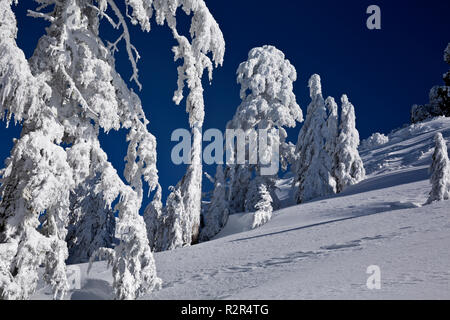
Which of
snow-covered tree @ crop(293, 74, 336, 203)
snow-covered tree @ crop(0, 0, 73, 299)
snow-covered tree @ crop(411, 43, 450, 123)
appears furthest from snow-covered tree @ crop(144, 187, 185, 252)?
snow-covered tree @ crop(411, 43, 450, 123)

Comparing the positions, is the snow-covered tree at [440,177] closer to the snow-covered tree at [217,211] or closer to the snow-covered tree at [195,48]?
the snow-covered tree at [195,48]

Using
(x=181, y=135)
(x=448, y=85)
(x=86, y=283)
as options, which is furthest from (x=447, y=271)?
(x=448, y=85)

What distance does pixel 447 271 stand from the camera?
4754 mm

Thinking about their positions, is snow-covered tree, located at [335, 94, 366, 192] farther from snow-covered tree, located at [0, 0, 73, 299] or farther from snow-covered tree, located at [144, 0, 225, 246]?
Result: snow-covered tree, located at [0, 0, 73, 299]

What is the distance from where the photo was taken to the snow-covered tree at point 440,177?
13.8 meters

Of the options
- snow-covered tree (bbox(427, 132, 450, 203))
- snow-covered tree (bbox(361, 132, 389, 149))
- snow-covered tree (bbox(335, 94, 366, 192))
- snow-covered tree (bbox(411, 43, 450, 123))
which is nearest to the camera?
snow-covered tree (bbox(427, 132, 450, 203))

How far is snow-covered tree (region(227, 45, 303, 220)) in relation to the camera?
90.7 ft

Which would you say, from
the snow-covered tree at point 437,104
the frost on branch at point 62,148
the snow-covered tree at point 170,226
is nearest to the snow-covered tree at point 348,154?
the snow-covered tree at point 170,226

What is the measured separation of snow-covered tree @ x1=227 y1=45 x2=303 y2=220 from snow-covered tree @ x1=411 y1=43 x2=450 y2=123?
30.8 m

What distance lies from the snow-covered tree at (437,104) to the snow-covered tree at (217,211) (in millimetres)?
37750

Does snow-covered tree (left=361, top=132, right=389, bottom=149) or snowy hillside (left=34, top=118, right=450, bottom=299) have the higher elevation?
snow-covered tree (left=361, top=132, right=389, bottom=149)

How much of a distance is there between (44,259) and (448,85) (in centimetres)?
5699

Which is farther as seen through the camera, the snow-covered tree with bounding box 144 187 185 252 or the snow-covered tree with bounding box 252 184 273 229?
the snow-covered tree with bounding box 144 187 185 252
